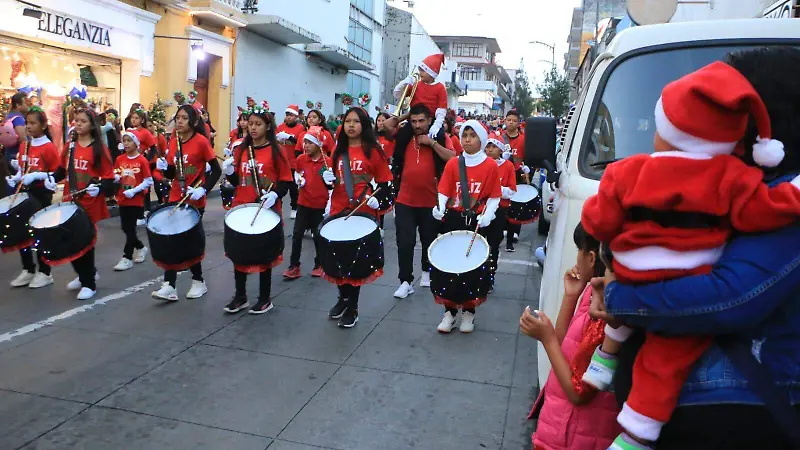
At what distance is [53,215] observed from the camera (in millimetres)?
6031

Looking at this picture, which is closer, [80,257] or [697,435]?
[697,435]

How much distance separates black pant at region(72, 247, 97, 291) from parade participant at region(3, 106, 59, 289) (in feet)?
1.72

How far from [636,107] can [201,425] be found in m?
2.90

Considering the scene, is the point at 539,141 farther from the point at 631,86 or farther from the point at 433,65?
the point at 433,65

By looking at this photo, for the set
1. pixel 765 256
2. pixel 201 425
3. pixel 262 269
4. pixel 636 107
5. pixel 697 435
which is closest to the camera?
pixel 765 256

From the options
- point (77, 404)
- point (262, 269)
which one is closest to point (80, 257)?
point (262, 269)

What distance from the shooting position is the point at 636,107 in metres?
3.07

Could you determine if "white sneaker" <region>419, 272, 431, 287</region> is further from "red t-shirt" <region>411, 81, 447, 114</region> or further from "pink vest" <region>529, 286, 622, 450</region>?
"pink vest" <region>529, 286, 622, 450</region>

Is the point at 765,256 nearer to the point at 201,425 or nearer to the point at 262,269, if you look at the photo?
the point at 201,425

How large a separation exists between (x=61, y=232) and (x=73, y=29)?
30.9ft

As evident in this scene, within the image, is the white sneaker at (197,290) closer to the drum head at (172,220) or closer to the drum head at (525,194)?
the drum head at (172,220)

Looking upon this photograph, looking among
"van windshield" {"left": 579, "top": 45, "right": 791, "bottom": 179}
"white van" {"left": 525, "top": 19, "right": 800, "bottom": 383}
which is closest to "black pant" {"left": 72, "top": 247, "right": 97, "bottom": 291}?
"white van" {"left": 525, "top": 19, "right": 800, "bottom": 383}

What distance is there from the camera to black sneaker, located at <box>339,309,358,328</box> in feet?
18.9

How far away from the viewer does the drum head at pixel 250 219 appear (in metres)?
5.60
